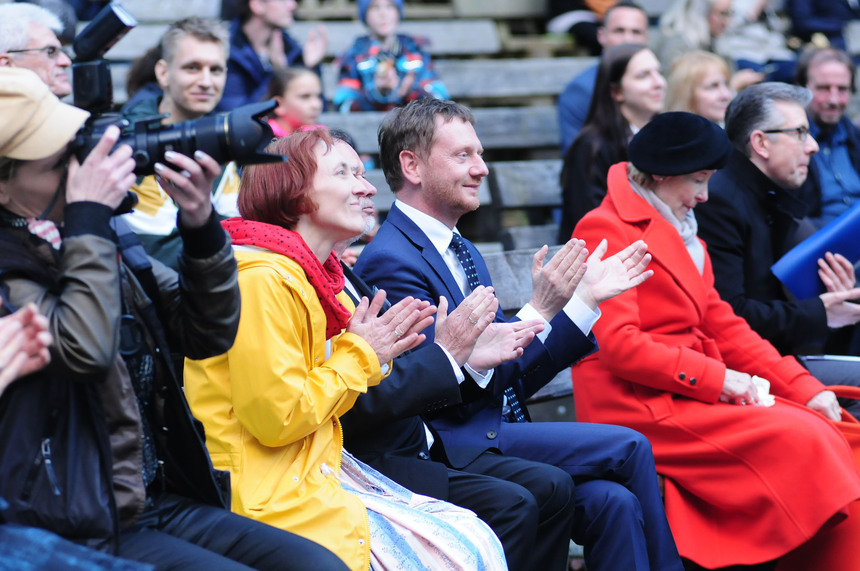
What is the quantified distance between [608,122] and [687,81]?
0.72m

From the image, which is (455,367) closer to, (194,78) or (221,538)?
(221,538)

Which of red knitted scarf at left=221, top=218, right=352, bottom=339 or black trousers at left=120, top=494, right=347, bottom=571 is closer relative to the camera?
black trousers at left=120, top=494, right=347, bottom=571

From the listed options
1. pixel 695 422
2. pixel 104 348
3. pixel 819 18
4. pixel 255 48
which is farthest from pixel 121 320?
pixel 819 18

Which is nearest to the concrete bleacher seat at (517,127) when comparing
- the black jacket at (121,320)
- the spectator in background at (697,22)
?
the spectator in background at (697,22)

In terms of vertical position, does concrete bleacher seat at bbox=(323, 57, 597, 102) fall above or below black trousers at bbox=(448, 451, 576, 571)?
below

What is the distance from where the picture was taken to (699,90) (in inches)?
248

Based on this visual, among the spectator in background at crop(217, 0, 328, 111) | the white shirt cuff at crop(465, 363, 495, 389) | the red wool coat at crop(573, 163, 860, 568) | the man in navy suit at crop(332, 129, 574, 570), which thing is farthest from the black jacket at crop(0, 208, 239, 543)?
the spectator in background at crop(217, 0, 328, 111)

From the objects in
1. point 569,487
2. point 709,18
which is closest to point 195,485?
point 569,487

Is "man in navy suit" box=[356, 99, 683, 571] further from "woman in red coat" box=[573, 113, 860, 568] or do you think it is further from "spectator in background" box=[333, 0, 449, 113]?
"spectator in background" box=[333, 0, 449, 113]

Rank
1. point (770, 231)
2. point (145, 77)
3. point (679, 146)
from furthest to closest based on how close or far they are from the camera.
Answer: point (145, 77)
point (770, 231)
point (679, 146)

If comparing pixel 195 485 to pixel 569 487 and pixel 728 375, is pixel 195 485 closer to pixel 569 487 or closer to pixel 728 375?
pixel 569 487

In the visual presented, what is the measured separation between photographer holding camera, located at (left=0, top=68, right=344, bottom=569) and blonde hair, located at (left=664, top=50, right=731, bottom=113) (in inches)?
170

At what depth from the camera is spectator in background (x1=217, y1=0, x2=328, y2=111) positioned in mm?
6562

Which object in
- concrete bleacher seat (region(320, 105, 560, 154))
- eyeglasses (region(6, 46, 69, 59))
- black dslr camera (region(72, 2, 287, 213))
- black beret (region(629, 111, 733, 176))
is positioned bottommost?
concrete bleacher seat (region(320, 105, 560, 154))
